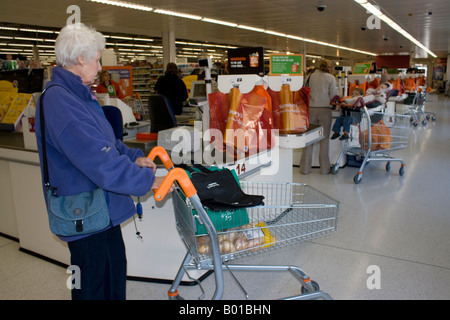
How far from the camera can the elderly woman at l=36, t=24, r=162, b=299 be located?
153 cm

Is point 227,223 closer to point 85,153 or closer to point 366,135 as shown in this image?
point 85,153

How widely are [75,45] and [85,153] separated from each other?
1.52 ft

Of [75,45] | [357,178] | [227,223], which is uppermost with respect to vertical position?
[75,45]

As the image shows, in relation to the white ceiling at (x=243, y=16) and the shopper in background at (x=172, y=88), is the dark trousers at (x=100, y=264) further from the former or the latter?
the white ceiling at (x=243, y=16)

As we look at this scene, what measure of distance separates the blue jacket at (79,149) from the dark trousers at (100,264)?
9 cm

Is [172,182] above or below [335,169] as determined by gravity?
above

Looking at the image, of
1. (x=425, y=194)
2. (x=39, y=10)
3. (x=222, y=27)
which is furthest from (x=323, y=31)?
(x=425, y=194)

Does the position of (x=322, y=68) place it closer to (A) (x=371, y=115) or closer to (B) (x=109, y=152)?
(A) (x=371, y=115)

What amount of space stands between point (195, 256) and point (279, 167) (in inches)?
86.4

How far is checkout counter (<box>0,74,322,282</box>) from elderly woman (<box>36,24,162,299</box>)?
2.63 ft

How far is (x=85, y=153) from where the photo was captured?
5.01 feet

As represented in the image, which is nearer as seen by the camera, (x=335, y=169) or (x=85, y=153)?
(x=85, y=153)

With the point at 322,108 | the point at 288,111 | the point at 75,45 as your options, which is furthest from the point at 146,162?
the point at 322,108

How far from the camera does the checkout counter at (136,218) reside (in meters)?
2.77
